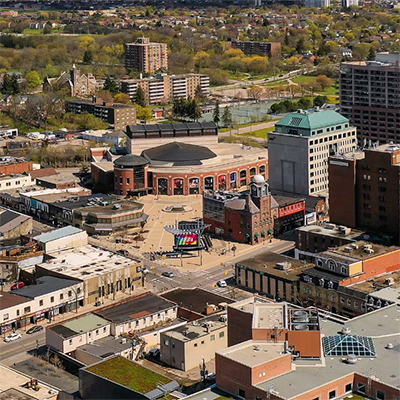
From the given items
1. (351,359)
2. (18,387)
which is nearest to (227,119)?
(18,387)

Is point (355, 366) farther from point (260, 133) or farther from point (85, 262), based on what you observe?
point (260, 133)

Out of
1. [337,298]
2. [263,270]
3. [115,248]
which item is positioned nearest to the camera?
[337,298]

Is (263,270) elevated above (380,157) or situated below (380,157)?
below

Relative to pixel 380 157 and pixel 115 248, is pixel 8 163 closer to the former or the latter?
pixel 115 248

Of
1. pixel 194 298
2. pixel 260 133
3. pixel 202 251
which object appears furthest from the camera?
pixel 260 133

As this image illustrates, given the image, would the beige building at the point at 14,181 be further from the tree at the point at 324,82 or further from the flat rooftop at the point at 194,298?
the tree at the point at 324,82

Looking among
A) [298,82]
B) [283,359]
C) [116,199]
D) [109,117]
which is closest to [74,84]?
[109,117]

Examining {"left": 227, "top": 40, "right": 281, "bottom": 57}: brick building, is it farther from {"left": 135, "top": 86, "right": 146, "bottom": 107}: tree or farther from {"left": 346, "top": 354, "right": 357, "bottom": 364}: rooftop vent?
{"left": 346, "top": 354, "right": 357, "bottom": 364}: rooftop vent
